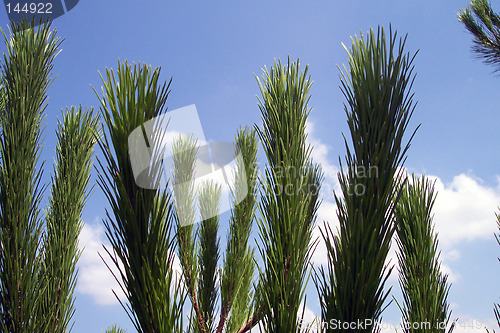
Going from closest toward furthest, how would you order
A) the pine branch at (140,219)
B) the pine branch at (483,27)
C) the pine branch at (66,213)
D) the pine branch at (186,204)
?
1. the pine branch at (140,219)
2. the pine branch at (66,213)
3. the pine branch at (186,204)
4. the pine branch at (483,27)

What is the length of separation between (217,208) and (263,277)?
85.0 inches

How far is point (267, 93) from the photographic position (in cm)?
164

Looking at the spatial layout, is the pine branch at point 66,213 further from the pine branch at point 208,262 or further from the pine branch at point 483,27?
the pine branch at point 483,27

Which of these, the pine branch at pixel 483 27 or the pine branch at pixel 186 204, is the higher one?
the pine branch at pixel 483 27

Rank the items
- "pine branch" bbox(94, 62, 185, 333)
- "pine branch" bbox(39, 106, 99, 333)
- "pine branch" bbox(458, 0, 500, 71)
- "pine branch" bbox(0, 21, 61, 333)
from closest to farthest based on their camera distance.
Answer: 1. "pine branch" bbox(94, 62, 185, 333)
2. "pine branch" bbox(0, 21, 61, 333)
3. "pine branch" bbox(39, 106, 99, 333)
4. "pine branch" bbox(458, 0, 500, 71)

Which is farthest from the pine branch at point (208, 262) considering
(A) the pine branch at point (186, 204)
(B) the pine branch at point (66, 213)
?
(B) the pine branch at point (66, 213)

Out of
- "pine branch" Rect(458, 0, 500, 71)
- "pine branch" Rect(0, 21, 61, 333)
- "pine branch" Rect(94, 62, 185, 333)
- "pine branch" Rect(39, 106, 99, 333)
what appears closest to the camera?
"pine branch" Rect(94, 62, 185, 333)

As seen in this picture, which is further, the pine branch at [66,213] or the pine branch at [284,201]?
the pine branch at [66,213]

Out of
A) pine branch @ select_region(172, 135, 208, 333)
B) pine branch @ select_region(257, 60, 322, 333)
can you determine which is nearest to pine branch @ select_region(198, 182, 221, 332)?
pine branch @ select_region(172, 135, 208, 333)

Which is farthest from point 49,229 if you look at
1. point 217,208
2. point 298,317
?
point 298,317

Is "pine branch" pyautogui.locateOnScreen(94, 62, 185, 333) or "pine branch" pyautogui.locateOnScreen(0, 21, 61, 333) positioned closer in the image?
"pine branch" pyautogui.locateOnScreen(94, 62, 185, 333)

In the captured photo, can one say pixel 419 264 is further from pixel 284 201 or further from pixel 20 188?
pixel 20 188

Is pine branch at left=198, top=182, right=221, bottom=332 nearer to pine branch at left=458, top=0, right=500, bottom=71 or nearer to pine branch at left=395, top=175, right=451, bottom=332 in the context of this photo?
pine branch at left=395, top=175, right=451, bottom=332

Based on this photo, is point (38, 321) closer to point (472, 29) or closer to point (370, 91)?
point (370, 91)
